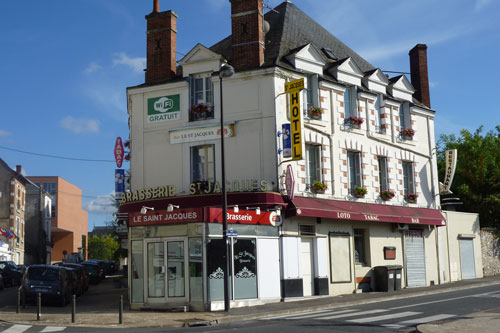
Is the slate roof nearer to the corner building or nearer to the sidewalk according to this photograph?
the corner building

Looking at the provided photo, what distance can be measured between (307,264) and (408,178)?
876 centimetres

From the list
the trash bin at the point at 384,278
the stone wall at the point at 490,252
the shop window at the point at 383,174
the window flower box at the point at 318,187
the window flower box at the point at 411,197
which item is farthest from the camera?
the stone wall at the point at 490,252

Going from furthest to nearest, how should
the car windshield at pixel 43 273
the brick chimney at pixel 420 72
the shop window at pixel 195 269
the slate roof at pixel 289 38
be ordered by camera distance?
the brick chimney at pixel 420 72 → the slate roof at pixel 289 38 → the car windshield at pixel 43 273 → the shop window at pixel 195 269

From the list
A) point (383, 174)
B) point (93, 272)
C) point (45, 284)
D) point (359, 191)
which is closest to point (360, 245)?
point (359, 191)

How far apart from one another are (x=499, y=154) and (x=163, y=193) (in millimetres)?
22415

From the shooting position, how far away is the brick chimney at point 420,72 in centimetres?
3048

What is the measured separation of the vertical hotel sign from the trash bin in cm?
699

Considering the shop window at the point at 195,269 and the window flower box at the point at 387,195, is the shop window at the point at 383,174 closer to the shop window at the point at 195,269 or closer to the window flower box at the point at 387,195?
the window flower box at the point at 387,195

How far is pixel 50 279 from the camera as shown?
2078 centimetres

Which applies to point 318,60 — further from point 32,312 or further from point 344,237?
point 32,312

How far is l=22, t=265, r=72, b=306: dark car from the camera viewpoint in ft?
66.9

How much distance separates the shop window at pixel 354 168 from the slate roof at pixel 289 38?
4979 mm

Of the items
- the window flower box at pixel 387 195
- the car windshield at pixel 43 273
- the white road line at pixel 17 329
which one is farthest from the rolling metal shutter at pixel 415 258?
the white road line at pixel 17 329

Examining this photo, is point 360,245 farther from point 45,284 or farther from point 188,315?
point 45,284
